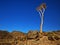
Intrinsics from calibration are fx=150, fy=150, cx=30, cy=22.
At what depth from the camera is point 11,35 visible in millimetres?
38062

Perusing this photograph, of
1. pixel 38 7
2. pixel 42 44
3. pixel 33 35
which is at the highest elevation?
pixel 38 7

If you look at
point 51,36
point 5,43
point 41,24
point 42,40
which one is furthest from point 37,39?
point 41,24

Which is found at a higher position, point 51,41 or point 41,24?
point 41,24

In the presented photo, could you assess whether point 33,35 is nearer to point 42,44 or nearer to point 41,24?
point 42,44

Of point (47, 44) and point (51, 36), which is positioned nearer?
point (47, 44)

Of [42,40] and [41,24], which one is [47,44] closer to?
[42,40]

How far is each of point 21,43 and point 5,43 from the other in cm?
460

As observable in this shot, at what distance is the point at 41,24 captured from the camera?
38.0 meters

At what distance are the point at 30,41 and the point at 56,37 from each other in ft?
17.4

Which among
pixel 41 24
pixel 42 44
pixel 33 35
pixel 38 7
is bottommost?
pixel 42 44

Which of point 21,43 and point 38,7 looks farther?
point 38,7

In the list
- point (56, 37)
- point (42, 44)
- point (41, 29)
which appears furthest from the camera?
point (41, 29)

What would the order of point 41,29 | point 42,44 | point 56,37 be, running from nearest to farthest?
1. point 42,44
2. point 56,37
3. point 41,29

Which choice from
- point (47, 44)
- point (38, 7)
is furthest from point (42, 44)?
point (38, 7)
